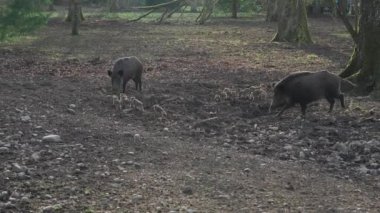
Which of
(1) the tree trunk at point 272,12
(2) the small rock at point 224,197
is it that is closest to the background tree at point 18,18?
(2) the small rock at point 224,197

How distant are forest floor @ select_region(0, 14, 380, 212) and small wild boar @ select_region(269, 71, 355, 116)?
0.82 ft

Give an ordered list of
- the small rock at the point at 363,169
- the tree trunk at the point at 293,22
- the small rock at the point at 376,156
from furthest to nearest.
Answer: the tree trunk at the point at 293,22 < the small rock at the point at 376,156 < the small rock at the point at 363,169

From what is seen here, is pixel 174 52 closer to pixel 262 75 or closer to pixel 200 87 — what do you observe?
pixel 262 75

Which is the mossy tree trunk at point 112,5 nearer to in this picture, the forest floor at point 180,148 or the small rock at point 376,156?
the forest floor at point 180,148

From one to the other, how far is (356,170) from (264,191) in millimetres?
1435

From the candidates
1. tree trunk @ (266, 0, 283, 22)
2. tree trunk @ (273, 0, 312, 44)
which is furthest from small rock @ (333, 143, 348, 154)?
tree trunk @ (266, 0, 283, 22)

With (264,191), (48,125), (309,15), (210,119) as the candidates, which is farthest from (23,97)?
(309,15)

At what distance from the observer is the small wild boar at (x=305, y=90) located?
10.2 m

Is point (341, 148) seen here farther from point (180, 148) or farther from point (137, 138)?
point (137, 138)

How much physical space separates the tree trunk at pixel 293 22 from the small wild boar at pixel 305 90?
14.2 metres

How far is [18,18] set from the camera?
725 inches

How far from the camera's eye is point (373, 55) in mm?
11906

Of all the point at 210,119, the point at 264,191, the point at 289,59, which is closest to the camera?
the point at 264,191

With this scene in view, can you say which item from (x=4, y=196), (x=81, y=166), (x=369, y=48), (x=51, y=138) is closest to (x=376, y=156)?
(x=81, y=166)
